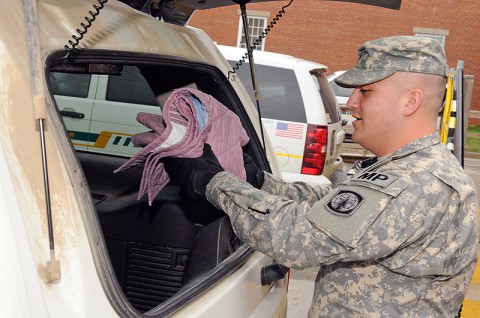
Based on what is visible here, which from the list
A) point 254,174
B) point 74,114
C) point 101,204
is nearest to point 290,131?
point 74,114

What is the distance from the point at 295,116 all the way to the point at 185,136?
17.7 feet

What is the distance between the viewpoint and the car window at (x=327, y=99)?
7966mm

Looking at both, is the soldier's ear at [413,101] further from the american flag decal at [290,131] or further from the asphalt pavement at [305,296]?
the american flag decal at [290,131]

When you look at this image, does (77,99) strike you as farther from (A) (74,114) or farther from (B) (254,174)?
(B) (254,174)

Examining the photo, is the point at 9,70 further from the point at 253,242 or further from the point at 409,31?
the point at 409,31

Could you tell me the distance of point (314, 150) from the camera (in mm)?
7441

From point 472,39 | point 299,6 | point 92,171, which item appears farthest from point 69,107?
point 472,39

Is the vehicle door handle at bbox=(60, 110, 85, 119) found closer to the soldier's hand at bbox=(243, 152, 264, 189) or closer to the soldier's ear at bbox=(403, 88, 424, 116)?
the soldier's hand at bbox=(243, 152, 264, 189)

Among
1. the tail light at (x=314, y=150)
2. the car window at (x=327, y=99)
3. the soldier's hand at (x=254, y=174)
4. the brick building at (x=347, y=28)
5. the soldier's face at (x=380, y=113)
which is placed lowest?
the brick building at (x=347, y=28)

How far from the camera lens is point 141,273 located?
9.39 feet

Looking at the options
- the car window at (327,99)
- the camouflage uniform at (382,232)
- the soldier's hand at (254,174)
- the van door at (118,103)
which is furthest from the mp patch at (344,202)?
the car window at (327,99)

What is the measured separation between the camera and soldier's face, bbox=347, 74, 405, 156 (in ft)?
7.30

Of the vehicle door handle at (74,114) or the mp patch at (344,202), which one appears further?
the vehicle door handle at (74,114)

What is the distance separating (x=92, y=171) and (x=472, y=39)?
2637 centimetres
